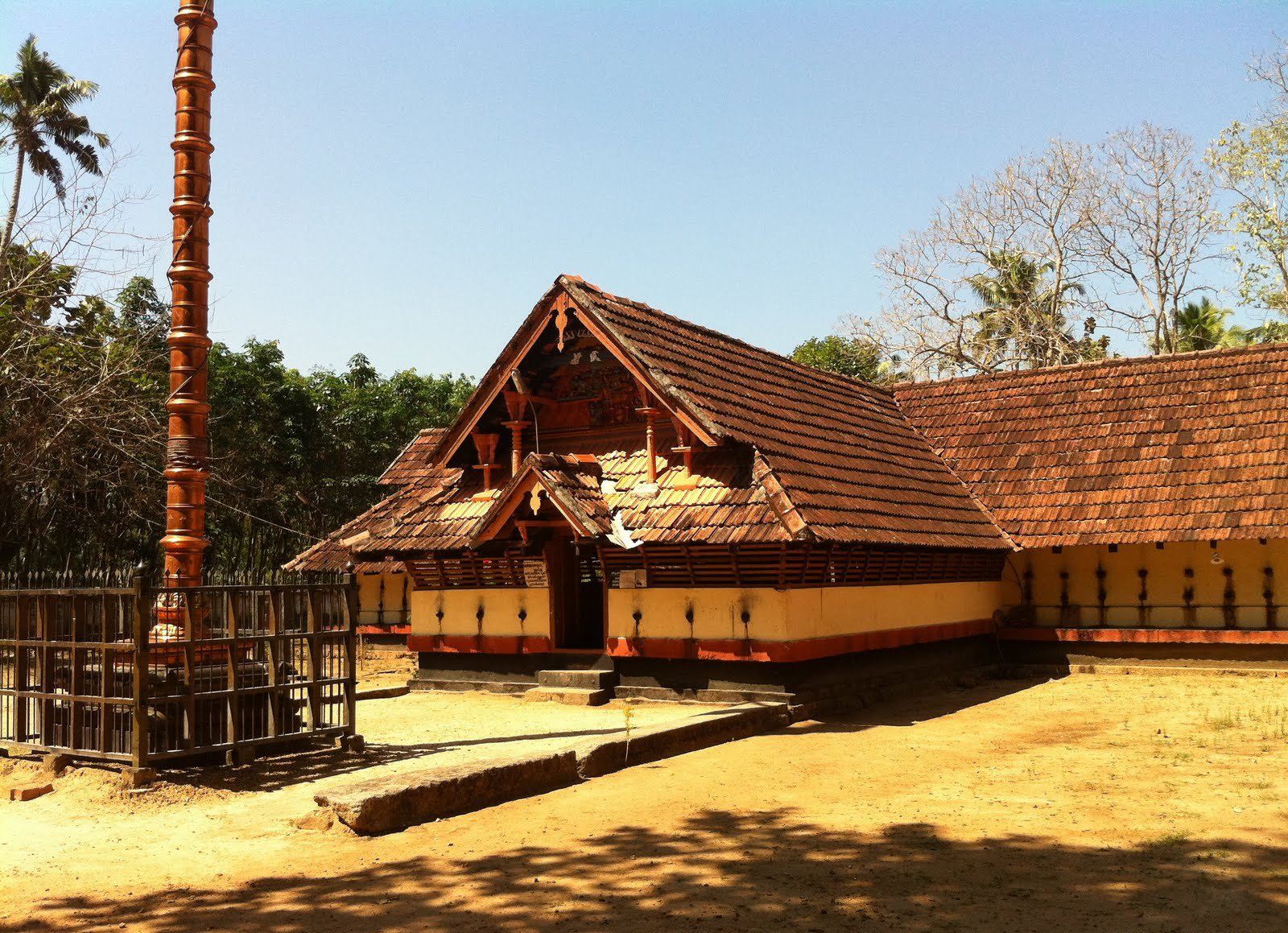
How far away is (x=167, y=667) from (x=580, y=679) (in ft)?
20.0

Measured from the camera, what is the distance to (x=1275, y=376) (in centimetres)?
1831

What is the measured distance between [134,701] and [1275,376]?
17.1 metres

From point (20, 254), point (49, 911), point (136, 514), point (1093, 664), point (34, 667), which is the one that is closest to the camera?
point (49, 911)

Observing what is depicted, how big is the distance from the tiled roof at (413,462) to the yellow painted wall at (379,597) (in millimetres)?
2019

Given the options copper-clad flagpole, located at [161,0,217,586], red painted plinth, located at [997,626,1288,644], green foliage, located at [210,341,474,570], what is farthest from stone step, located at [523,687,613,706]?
green foliage, located at [210,341,474,570]

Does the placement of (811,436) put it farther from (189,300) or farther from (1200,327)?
(1200,327)

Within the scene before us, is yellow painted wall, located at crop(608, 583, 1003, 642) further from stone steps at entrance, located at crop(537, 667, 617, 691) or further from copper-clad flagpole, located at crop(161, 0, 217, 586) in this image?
copper-clad flagpole, located at crop(161, 0, 217, 586)

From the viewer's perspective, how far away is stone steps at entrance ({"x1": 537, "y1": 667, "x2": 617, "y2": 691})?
14164mm

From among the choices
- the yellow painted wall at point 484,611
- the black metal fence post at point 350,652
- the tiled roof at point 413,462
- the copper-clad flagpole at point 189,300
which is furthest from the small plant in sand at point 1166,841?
the tiled roof at point 413,462

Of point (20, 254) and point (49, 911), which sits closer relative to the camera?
point (49, 911)

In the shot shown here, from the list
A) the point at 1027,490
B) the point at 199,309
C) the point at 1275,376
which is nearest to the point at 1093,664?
the point at 1027,490

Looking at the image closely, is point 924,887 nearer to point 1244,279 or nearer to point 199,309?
point 199,309

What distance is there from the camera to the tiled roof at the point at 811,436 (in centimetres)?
1372

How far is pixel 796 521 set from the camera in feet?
40.6
